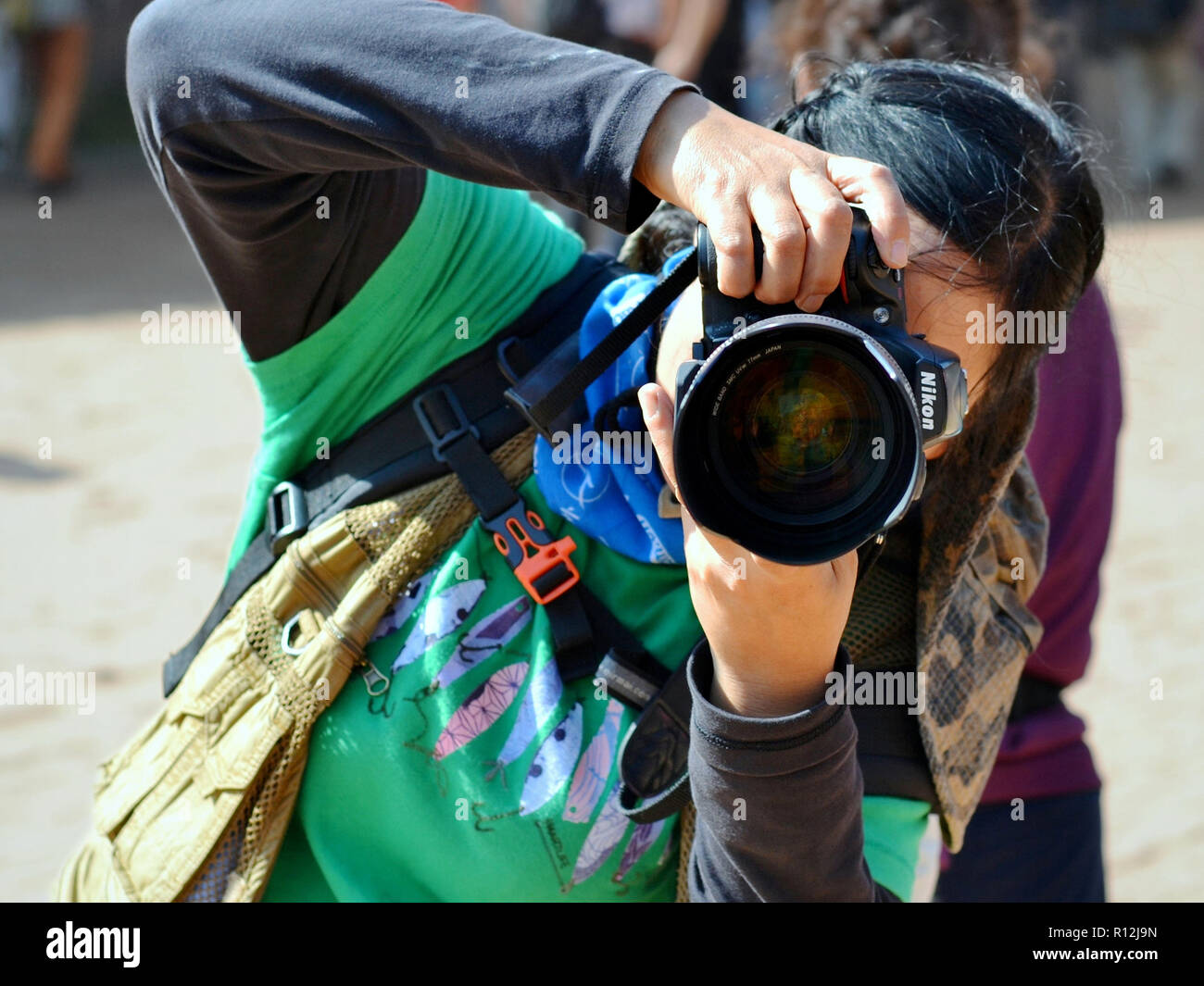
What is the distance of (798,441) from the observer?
1.10 m

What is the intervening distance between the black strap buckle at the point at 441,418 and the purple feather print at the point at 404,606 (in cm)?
11

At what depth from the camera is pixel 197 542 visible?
13.0ft

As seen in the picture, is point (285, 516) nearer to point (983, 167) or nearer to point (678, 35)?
point (983, 167)

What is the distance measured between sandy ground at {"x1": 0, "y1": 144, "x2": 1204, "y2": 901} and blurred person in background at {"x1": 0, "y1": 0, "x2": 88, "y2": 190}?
1.10 m

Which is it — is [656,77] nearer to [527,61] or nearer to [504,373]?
[527,61]

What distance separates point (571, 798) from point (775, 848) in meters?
0.18

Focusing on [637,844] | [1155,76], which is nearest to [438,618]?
[637,844]

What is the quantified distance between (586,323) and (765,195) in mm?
335

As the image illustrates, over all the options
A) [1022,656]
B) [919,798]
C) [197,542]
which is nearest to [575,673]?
[919,798]

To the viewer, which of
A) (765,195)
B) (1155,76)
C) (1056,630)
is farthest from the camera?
(1155,76)
